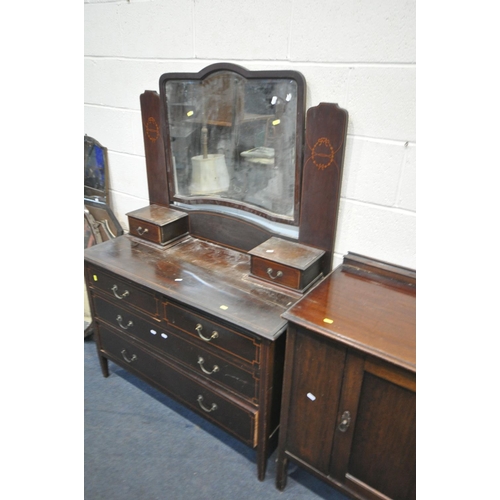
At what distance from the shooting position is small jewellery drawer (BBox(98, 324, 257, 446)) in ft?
4.52

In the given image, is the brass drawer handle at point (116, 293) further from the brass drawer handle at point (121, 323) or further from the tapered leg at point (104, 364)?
the tapered leg at point (104, 364)

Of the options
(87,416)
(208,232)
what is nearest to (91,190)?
(208,232)

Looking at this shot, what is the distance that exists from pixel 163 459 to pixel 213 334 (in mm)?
676

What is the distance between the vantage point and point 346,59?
3.98 feet

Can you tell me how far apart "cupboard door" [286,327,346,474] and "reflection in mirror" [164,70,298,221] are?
0.56m

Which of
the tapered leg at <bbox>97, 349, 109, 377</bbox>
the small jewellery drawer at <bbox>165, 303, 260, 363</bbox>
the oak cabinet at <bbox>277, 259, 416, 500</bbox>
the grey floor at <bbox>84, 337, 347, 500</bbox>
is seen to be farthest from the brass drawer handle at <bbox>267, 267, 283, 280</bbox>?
the tapered leg at <bbox>97, 349, 109, 377</bbox>

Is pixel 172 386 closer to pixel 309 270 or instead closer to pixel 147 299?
pixel 147 299

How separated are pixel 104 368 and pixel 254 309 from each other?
113 cm

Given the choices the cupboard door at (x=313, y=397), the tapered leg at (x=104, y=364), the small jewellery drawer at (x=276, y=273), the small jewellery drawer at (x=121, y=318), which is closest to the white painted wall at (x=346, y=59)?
the small jewellery drawer at (x=276, y=273)

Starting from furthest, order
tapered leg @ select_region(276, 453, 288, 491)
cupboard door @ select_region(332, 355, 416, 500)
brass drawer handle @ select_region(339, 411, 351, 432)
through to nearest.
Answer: tapered leg @ select_region(276, 453, 288, 491) → brass drawer handle @ select_region(339, 411, 351, 432) → cupboard door @ select_region(332, 355, 416, 500)

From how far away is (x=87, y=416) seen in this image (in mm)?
1765

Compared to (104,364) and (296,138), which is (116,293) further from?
(296,138)

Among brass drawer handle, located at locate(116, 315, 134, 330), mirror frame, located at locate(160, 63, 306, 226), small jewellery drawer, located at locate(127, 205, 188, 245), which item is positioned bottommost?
brass drawer handle, located at locate(116, 315, 134, 330)

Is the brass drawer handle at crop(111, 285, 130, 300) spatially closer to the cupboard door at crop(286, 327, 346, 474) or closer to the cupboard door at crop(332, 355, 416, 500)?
the cupboard door at crop(286, 327, 346, 474)
